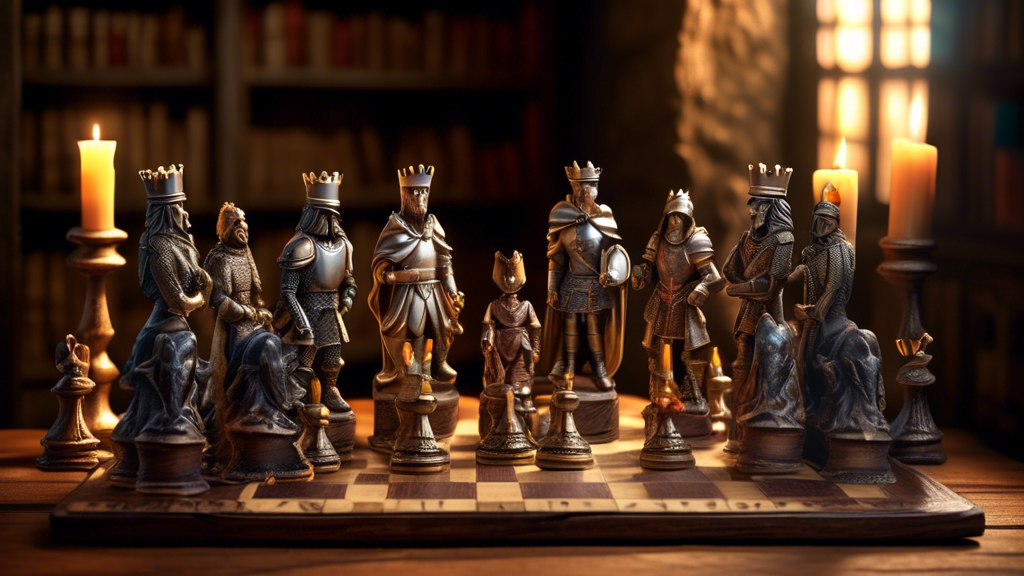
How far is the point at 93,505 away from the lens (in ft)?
7.61

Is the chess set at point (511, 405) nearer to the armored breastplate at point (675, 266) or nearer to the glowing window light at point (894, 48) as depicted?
the armored breastplate at point (675, 266)

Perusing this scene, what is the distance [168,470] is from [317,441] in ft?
1.06

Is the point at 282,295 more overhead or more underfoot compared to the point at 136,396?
more overhead

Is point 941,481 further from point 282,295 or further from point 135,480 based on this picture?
point 135,480

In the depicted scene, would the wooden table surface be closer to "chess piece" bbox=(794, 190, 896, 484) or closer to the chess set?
the chess set

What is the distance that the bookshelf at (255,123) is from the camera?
3711 mm

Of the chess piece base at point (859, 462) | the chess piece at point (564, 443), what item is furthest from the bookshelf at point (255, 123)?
the chess piece base at point (859, 462)

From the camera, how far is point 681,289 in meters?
2.91

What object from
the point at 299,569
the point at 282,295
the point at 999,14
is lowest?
the point at 299,569

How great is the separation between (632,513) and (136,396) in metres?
0.97

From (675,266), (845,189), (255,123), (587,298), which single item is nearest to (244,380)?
(587,298)

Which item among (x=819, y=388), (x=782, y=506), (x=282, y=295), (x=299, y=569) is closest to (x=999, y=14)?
(x=819, y=388)

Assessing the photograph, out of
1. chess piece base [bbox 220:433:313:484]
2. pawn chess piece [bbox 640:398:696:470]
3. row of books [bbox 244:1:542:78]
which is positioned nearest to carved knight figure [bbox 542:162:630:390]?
pawn chess piece [bbox 640:398:696:470]

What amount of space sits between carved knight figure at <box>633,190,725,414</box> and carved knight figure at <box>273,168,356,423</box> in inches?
25.8
